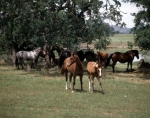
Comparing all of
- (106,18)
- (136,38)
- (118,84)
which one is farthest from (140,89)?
(106,18)

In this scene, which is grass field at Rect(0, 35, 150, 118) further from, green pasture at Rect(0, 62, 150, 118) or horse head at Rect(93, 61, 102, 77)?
horse head at Rect(93, 61, 102, 77)

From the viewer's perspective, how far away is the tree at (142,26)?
22266 mm

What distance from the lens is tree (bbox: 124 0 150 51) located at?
2227cm

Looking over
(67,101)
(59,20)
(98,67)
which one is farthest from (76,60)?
(59,20)

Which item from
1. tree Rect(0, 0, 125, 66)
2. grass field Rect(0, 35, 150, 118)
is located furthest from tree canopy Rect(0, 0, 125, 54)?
grass field Rect(0, 35, 150, 118)

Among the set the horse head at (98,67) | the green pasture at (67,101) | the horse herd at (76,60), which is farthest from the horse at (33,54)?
the horse head at (98,67)

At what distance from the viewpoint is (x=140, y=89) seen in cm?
1762

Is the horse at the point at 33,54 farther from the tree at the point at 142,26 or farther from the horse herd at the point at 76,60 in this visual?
the tree at the point at 142,26

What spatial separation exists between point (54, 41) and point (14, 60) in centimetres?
941

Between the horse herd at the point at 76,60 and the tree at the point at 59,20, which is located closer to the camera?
the horse herd at the point at 76,60

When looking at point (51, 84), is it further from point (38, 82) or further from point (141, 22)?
point (141, 22)

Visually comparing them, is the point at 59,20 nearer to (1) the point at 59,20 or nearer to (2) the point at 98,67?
(1) the point at 59,20

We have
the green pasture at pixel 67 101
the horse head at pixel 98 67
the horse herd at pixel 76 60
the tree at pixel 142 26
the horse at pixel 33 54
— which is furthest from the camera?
the horse at pixel 33 54

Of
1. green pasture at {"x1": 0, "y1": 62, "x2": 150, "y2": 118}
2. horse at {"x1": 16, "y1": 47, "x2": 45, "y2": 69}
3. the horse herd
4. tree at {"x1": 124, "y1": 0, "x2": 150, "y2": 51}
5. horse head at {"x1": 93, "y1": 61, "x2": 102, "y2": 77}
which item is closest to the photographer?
green pasture at {"x1": 0, "y1": 62, "x2": 150, "y2": 118}
